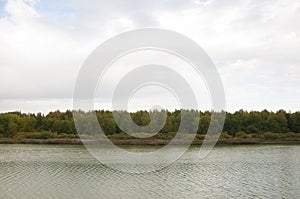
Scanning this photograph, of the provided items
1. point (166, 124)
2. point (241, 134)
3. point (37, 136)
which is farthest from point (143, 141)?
point (241, 134)

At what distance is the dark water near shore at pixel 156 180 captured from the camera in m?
19.4

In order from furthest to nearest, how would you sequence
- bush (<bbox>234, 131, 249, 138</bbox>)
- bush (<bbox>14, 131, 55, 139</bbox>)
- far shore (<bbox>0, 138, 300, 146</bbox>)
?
bush (<bbox>234, 131, 249, 138</bbox>), bush (<bbox>14, 131, 55, 139</bbox>), far shore (<bbox>0, 138, 300, 146</bbox>)

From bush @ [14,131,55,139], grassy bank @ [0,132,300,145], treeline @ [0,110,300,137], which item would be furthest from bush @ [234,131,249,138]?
bush @ [14,131,55,139]

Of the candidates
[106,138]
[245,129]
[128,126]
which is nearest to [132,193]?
[106,138]

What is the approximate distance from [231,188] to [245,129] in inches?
2199

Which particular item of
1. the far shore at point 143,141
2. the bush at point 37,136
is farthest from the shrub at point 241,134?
the bush at point 37,136

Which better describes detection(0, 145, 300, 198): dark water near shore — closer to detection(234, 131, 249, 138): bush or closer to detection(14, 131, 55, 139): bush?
detection(14, 131, 55, 139): bush

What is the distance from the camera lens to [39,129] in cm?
7525

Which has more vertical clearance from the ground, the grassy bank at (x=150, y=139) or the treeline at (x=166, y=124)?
the treeline at (x=166, y=124)

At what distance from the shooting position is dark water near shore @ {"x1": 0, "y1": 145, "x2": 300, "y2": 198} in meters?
19.4

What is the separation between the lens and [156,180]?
77.5 feet

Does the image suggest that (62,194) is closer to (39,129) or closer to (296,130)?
(39,129)

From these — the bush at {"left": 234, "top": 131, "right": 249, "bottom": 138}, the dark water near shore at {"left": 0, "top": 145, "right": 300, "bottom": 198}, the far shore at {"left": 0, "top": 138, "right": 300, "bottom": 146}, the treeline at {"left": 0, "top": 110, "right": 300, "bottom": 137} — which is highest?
the treeline at {"left": 0, "top": 110, "right": 300, "bottom": 137}

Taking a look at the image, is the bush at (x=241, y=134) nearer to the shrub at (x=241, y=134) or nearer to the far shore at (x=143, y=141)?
the shrub at (x=241, y=134)
